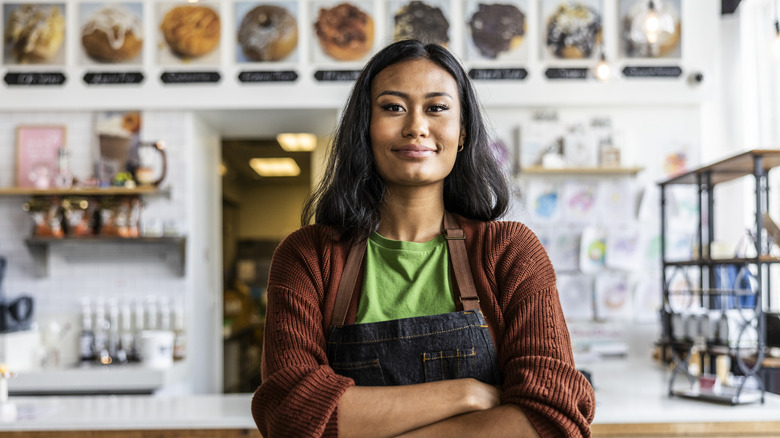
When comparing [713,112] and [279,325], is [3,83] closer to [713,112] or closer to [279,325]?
[279,325]

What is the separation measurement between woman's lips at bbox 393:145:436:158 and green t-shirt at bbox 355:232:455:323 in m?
0.19

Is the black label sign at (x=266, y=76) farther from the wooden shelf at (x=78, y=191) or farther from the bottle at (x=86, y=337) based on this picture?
the bottle at (x=86, y=337)

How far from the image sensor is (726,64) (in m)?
5.38

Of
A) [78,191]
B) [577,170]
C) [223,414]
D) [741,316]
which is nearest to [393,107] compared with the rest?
[223,414]

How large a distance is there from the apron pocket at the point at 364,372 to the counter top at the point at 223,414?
129 cm

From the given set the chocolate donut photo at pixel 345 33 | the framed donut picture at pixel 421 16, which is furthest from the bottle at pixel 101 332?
the framed donut picture at pixel 421 16

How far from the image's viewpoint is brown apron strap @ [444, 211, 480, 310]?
142cm

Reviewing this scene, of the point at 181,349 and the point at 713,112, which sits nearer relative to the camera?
the point at 181,349

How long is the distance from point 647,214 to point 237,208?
7.83 meters

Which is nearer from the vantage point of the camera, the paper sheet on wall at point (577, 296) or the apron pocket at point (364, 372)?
the apron pocket at point (364, 372)

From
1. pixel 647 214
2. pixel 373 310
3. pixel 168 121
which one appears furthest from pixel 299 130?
pixel 373 310

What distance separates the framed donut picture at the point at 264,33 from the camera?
194 inches

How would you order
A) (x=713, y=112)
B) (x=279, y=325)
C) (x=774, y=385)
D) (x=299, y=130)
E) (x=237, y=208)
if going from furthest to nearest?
(x=237, y=208) → (x=299, y=130) → (x=713, y=112) → (x=774, y=385) → (x=279, y=325)

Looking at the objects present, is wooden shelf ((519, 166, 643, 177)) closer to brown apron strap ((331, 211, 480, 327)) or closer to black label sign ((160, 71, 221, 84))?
black label sign ((160, 71, 221, 84))
